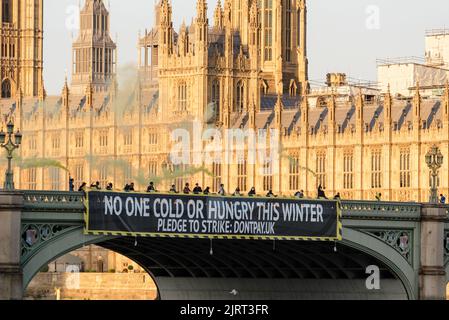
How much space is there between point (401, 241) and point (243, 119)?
206 ft

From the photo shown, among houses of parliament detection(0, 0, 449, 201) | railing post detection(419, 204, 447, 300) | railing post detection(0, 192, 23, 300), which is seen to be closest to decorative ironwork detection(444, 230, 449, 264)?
railing post detection(419, 204, 447, 300)

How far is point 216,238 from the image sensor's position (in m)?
83.0

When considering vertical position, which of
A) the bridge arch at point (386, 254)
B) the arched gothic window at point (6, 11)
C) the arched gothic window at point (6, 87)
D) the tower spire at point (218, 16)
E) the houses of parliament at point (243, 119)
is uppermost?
the arched gothic window at point (6, 11)

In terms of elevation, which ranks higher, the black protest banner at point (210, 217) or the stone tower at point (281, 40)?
the stone tower at point (281, 40)

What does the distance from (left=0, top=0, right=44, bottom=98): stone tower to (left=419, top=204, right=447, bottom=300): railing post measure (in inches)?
3986

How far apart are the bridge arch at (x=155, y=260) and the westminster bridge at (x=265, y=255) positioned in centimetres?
4

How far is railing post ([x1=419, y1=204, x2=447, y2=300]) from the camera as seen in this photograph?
287ft

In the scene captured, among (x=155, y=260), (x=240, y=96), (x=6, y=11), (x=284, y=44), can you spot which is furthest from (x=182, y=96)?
(x=155, y=260)

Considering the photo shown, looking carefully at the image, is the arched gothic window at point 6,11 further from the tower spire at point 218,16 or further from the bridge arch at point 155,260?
the bridge arch at point 155,260

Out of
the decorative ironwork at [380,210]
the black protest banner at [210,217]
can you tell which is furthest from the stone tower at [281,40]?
the black protest banner at [210,217]

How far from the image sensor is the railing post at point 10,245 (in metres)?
75.5

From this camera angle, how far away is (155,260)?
97.1m
